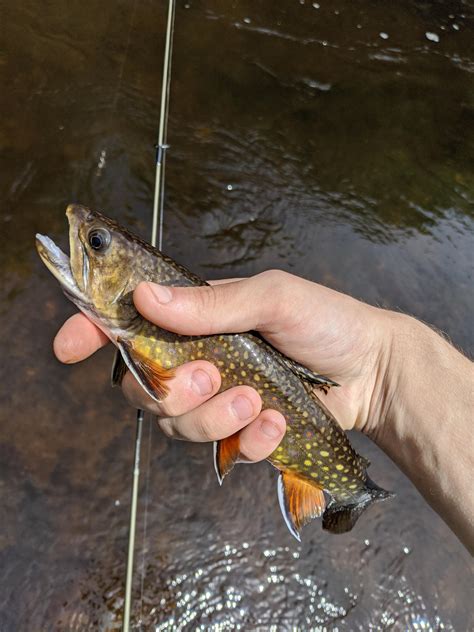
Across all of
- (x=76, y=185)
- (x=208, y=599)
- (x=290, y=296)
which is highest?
(x=290, y=296)

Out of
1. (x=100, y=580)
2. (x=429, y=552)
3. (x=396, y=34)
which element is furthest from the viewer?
(x=396, y=34)

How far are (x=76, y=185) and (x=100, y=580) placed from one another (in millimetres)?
3390

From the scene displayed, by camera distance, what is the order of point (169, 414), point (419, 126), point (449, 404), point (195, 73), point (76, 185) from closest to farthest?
1. point (169, 414)
2. point (449, 404)
3. point (76, 185)
4. point (195, 73)
5. point (419, 126)

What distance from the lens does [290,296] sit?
3.24 meters

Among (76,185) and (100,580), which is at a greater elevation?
(76,185)

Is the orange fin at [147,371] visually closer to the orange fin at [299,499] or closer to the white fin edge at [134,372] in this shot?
the white fin edge at [134,372]

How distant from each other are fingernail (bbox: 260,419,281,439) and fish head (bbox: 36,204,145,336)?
858 millimetres

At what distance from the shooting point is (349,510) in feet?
10.9

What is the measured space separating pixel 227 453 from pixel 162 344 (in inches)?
29.2

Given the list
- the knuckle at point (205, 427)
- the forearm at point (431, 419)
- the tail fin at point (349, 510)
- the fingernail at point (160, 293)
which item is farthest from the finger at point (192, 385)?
the forearm at point (431, 419)

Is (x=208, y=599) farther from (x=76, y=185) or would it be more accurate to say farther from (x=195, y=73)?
(x=195, y=73)

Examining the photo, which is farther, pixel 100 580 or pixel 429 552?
pixel 429 552

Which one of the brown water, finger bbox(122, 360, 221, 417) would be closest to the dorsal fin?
finger bbox(122, 360, 221, 417)

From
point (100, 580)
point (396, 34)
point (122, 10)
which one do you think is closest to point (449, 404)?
point (100, 580)
